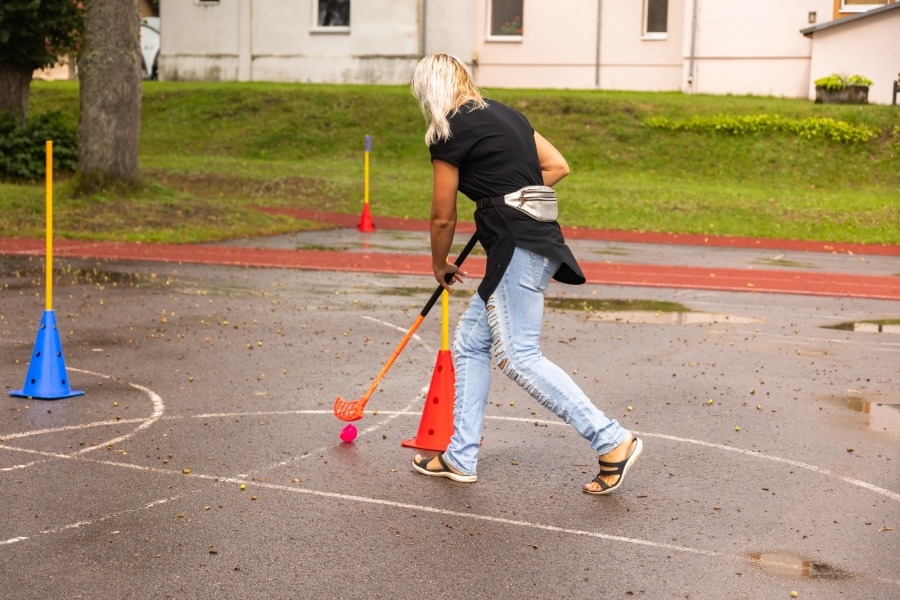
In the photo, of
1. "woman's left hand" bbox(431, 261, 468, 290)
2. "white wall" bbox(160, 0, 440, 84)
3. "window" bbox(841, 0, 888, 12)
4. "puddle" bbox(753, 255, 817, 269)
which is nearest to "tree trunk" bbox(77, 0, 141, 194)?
"puddle" bbox(753, 255, 817, 269)

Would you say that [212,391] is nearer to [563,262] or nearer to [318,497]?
[318,497]

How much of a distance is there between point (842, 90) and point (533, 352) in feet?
95.8

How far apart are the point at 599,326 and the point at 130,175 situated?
11.1 meters

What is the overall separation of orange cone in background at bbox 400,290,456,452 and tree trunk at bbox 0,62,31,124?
2122 cm

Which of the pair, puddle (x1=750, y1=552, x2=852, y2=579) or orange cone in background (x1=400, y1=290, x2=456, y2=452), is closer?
puddle (x1=750, y1=552, x2=852, y2=579)

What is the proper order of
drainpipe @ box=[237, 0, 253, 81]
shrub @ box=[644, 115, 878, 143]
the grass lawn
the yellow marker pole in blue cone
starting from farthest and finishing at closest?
drainpipe @ box=[237, 0, 253, 81]
shrub @ box=[644, 115, 878, 143]
the grass lawn
the yellow marker pole in blue cone

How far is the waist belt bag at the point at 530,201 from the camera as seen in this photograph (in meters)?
6.70

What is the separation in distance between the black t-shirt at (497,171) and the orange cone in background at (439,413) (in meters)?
0.96

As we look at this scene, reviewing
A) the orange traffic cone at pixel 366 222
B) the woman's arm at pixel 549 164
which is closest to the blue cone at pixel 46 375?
the woman's arm at pixel 549 164

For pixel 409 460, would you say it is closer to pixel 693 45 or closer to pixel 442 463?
pixel 442 463

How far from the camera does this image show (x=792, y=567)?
573 cm

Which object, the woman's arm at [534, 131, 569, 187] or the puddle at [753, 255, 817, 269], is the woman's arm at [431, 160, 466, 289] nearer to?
the woman's arm at [534, 131, 569, 187]

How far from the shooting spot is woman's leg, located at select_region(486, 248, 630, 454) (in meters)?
6.78

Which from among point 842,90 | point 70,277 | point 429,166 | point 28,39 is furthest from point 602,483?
point 842,90
